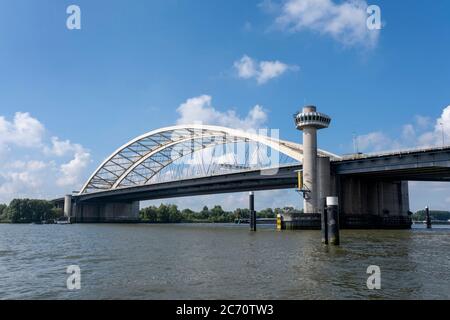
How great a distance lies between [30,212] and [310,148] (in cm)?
10648

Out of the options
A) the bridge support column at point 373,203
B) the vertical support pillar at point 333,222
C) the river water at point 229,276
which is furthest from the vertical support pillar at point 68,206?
the vertical support pillar at point 333,222

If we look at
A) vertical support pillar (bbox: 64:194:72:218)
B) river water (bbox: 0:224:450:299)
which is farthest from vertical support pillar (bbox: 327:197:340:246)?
vertical support pillar (bbox: 64:194:72:218)

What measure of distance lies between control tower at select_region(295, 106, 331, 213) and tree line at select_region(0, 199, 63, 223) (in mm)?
97443

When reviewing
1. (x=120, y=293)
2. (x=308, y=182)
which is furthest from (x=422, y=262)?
(x=308, y=182)

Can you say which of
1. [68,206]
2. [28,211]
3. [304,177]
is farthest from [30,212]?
[304,177]

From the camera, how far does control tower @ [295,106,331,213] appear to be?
6938 centimetres

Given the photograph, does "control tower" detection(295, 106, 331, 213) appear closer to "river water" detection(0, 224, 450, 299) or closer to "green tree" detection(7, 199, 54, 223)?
"river water" detection(0, 224, 450, 299)

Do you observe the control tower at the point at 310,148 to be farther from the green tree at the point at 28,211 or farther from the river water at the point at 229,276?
the green tree at the point at 28,211

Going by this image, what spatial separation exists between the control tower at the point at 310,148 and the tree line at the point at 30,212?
3836 inches

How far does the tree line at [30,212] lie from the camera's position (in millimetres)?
140750

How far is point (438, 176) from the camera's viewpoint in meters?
75.2

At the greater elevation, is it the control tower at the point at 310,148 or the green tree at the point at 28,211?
the control tower at the point at 310,148

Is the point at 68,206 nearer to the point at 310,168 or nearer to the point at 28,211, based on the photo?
the point at 28,211

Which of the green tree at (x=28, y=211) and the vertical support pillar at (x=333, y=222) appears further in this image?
the green tree at (x=28, y=211)
